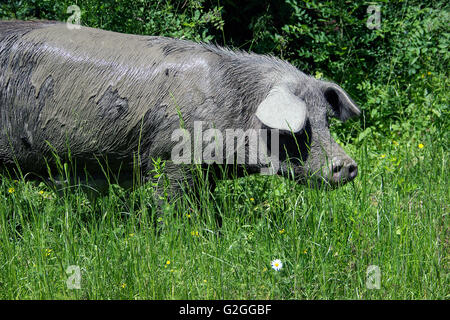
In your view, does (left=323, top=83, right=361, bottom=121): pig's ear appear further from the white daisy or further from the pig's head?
the white daisy

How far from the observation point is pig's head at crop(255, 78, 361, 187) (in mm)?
4051

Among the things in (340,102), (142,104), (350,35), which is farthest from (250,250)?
(350,35)

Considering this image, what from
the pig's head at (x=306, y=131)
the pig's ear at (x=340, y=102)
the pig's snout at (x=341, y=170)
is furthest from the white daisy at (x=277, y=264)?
the pig's ear at (x=340, y=102)

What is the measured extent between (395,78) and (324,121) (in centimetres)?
254

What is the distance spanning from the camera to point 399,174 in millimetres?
4438

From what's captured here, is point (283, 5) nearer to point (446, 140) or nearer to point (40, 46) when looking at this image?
point (446, 140)

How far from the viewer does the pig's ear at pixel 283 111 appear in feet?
13.2

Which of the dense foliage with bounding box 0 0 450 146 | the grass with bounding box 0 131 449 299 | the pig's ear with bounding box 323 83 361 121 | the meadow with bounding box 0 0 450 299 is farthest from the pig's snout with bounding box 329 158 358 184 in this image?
→ the dense foliage with bounding box 0 0 450 146

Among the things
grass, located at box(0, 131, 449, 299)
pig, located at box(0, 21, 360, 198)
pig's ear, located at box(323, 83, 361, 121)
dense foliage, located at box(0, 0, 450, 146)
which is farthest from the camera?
dense foliage, located at box(0, 0, 450, 146)

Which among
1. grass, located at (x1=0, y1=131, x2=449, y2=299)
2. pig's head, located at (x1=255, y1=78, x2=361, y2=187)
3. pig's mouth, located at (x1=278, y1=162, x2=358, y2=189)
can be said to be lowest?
grass, located at (x1=0, y1=131, x2=449, y2=299)

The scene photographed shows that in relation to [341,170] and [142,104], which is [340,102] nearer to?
[341,170]

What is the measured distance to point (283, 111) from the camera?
404cm

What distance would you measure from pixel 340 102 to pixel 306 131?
471 mm

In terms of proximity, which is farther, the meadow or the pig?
the pig
